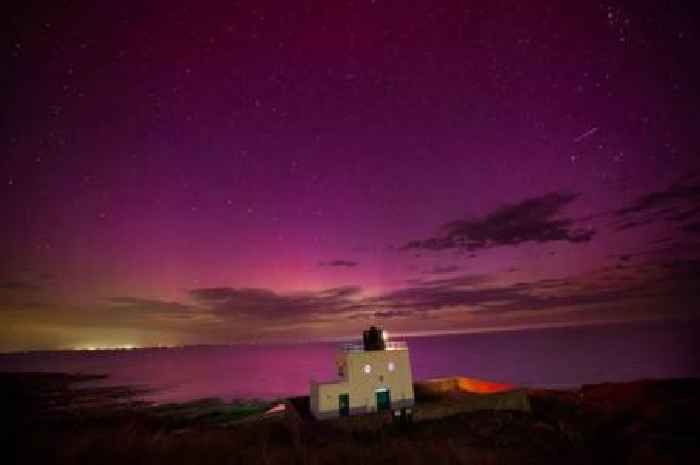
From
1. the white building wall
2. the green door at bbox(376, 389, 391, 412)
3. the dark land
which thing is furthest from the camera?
the green door at bbox(376, 389, 391, 412)

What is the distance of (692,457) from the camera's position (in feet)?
39.1

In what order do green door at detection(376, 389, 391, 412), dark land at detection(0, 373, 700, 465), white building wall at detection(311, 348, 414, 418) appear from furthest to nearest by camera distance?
green door at detection(376, 389, 391, 412) < white building wall at detection(311, 348, 414, 418) < dark land at detection(0, 373, 700, 465)

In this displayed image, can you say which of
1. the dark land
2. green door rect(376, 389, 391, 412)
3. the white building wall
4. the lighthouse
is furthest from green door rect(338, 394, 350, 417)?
green door rect(376, 389, 391, 412)

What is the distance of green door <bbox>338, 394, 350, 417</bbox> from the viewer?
19.2m

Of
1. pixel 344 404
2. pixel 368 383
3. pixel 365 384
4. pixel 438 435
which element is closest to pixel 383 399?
pixel 368 383

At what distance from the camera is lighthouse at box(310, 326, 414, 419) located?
19156 millimetres

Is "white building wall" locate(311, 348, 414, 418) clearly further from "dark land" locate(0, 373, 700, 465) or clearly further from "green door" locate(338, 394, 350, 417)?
"dark land" locate(0, 373, 700, 465)

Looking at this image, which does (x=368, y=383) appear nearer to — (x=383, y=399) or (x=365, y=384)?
(x=365, y=384)

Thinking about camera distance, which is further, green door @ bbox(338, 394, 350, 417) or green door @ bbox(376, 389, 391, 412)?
green door @ bbox(376, 389, 391, 412)

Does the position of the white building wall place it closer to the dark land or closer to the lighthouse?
the lighthouse

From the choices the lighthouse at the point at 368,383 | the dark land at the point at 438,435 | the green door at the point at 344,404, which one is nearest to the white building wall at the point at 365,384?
the lighthouse at the point at 368,383

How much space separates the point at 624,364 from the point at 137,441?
3494 inches

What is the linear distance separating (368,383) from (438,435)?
4.53m

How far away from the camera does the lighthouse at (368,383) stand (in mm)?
19156
